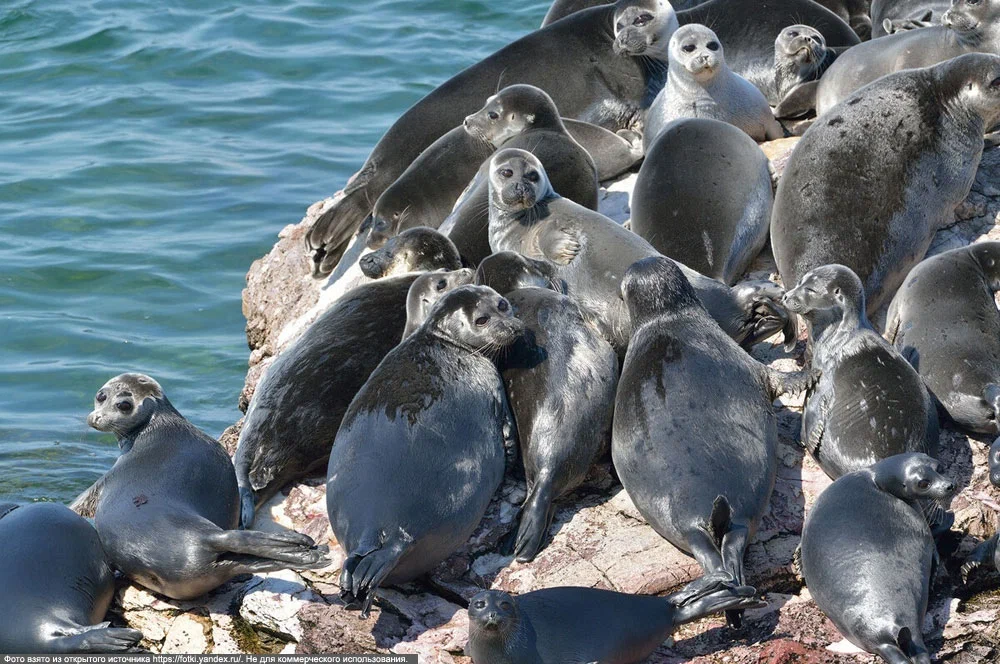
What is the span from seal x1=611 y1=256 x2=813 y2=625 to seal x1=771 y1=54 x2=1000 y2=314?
2.98ft

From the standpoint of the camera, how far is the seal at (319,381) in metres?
5.61

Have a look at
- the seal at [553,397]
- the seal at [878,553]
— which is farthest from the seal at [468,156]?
the seal at [878,553]

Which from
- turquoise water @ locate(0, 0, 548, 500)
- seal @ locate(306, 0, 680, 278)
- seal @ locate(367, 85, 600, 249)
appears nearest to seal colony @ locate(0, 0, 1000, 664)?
seal @ locate(367, 85, 600, 249)

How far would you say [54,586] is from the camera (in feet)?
15.8

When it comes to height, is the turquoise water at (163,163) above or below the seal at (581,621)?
below

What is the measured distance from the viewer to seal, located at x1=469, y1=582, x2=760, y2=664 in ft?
13.9

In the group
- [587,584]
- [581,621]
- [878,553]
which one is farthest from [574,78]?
[581,621]

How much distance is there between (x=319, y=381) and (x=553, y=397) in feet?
3.55

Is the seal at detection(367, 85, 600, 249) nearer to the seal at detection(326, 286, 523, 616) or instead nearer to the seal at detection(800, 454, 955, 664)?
the seal at detection(326, 286, 523, 616)

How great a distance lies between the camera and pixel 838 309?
5.55m

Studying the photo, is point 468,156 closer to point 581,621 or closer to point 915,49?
point 915,49

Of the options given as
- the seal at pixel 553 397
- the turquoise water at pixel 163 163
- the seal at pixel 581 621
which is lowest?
the turquoise water at pixel 163 163

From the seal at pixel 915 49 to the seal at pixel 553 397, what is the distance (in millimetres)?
2810

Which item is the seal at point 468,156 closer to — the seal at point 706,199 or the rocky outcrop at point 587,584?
the seal at point 706,199
